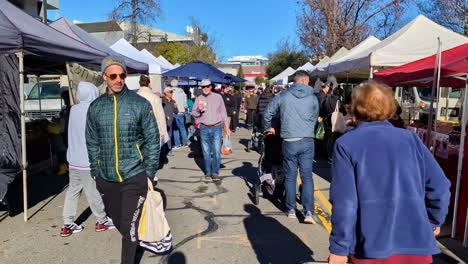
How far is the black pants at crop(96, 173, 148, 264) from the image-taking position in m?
3.23

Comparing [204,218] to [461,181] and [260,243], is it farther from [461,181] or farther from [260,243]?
[461,181]

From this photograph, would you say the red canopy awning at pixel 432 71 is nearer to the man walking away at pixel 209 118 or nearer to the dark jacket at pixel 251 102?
the man walking away at pixel 209 118

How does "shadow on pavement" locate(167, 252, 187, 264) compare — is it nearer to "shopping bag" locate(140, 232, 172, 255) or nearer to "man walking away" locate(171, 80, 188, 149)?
"shopping bag" locate(140, 232, 172, 255)

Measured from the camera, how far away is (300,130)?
191 inches

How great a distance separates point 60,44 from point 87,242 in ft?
10.1

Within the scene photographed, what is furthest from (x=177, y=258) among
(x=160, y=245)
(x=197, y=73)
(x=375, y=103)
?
(x=197, y=73)

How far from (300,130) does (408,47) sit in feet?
18.2

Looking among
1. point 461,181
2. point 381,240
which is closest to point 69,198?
point 381,240

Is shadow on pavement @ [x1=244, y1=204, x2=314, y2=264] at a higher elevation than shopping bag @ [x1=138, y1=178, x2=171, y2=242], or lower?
lower

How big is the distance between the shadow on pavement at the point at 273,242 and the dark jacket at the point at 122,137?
5.51 ft

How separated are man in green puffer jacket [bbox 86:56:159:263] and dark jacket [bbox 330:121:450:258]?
185 cm

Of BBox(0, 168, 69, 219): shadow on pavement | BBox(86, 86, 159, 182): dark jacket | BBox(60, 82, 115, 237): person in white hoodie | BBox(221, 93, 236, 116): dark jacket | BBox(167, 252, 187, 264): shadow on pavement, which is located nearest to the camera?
BBox(86, 86, 159, 182): dark jacket

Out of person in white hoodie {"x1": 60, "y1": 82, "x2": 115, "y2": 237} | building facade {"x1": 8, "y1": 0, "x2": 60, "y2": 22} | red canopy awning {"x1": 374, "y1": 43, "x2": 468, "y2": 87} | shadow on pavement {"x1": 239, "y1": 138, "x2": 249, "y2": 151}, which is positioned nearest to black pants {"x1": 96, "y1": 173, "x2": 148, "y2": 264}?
person in white hoodie {"x1": 60, "y1": 82, "x2": 115, "y2": 237}

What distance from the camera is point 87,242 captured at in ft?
14.6
